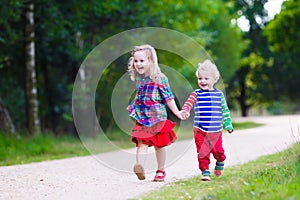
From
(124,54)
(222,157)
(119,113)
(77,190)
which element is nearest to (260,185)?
(222,157)

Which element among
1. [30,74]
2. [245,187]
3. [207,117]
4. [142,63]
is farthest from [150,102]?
[30,74]

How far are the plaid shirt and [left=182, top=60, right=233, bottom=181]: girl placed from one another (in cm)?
35

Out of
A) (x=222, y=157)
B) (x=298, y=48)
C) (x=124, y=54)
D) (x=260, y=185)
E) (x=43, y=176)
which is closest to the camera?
(x=260, y=185)

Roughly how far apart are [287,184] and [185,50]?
17.8 m

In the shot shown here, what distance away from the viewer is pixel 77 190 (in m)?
6.51

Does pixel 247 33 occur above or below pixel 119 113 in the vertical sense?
above

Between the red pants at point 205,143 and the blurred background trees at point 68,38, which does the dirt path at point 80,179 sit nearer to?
the red pants at point 205,143

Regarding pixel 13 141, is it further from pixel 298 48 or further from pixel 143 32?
pixel 298 48

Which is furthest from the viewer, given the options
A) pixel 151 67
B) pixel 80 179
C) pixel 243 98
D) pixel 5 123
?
pixel 243 98

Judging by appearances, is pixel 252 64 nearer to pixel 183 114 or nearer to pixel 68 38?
pixel 68 38

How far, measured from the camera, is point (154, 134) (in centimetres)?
A: 695

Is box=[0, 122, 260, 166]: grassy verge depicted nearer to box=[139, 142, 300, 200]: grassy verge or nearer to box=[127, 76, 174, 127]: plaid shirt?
box=[127, 76, 174, 127]: plaid shirt

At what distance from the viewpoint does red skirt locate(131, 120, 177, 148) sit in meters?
6.91

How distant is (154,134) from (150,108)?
0.36 m
